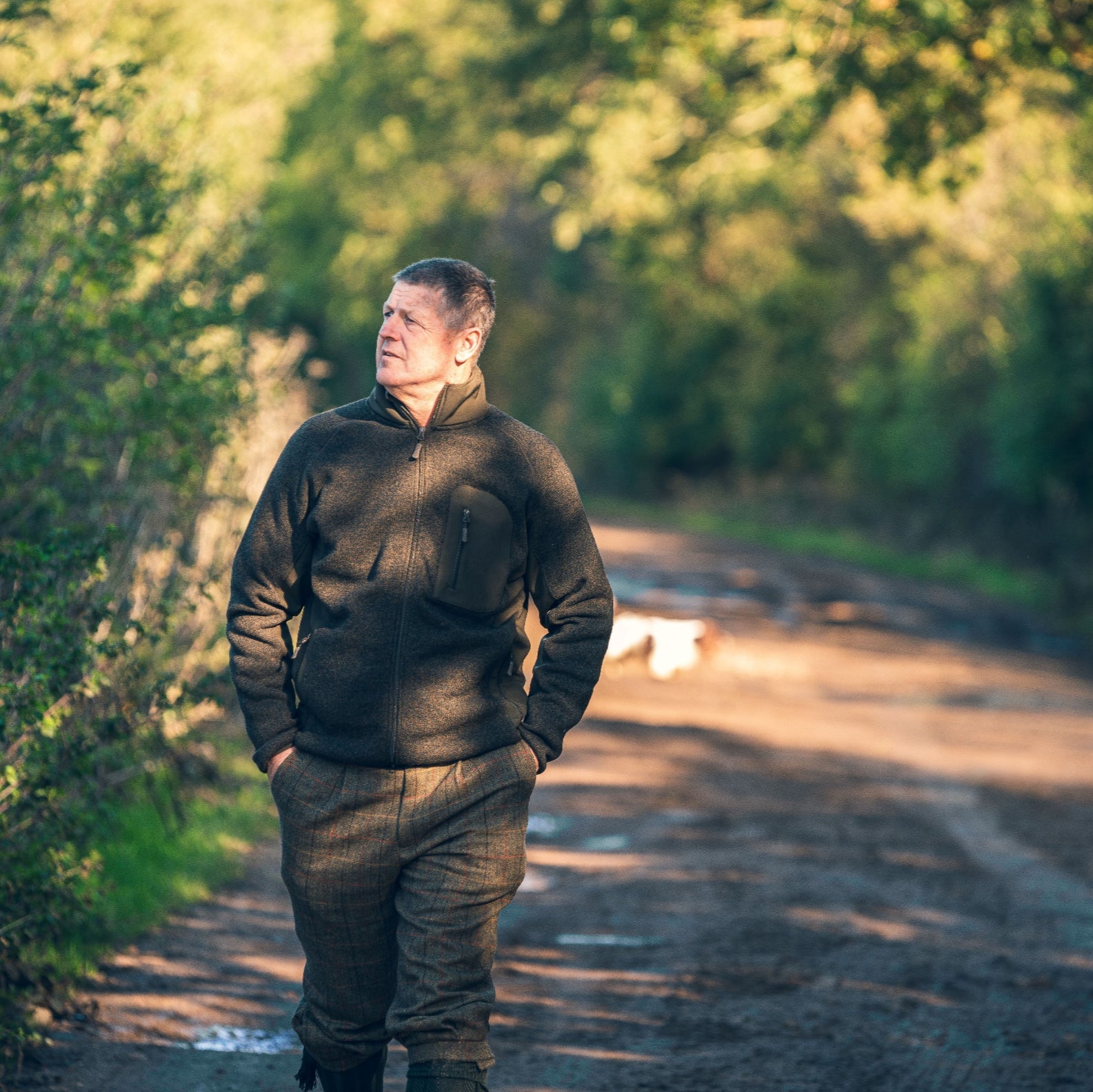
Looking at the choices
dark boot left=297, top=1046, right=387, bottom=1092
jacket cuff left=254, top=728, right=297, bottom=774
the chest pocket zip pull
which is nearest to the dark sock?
dark boot left=297, top=1046, right=387, bottom=1092

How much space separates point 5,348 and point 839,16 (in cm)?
915

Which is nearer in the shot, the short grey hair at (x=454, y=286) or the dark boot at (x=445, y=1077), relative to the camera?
the dark boot at (x=445, y=1077)

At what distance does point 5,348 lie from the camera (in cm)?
661

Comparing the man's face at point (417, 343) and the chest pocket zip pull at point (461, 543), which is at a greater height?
the man's face at point (417, 343)

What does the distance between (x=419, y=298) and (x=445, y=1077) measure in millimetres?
1781

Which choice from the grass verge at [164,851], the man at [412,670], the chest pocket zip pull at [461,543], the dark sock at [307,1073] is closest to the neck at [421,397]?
the man at [412,670]

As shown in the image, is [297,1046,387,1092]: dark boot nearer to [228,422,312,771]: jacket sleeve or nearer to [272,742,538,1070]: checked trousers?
[272,742,538,1070]: checked trousers

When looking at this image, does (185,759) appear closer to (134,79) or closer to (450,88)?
(134,79)

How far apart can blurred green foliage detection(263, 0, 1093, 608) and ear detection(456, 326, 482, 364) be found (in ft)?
→ 18.6

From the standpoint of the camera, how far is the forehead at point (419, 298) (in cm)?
393

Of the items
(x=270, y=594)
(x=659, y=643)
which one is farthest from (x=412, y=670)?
(x=659, y=643)

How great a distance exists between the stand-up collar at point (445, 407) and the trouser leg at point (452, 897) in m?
0.78

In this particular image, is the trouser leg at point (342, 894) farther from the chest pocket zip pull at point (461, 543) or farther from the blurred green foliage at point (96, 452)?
the blurred green foliage at point (96, 452)

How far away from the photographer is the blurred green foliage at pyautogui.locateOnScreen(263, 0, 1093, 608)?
597 inches
